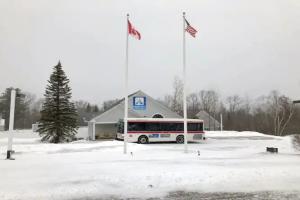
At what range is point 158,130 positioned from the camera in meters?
34.1

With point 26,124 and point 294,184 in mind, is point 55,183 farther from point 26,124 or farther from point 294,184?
point 26,124

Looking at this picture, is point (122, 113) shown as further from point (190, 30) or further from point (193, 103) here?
point (193, 103)

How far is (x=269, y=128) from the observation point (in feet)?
260

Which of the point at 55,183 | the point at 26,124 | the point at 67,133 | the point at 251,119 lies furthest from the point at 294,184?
the point at 26,124

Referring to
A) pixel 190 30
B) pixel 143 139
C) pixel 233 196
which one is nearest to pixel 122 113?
pixel 143 139

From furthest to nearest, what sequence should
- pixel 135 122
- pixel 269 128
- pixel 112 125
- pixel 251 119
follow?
pixel 251 119, pixel 269 128, pixel 112 125, pixel 135 122

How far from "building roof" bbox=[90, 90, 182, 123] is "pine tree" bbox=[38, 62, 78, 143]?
20.4 ft

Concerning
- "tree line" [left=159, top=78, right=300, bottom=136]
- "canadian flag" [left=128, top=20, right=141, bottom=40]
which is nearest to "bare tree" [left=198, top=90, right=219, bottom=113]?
"tree line" [left=159, top=78, right=300, bottom=136]

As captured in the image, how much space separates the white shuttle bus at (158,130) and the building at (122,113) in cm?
987

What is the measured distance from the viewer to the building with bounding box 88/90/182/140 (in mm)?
44531

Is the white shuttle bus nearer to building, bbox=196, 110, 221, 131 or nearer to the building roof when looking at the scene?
the building roof

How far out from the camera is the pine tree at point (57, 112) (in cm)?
3688

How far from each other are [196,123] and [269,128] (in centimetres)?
4997

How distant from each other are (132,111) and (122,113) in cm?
229
